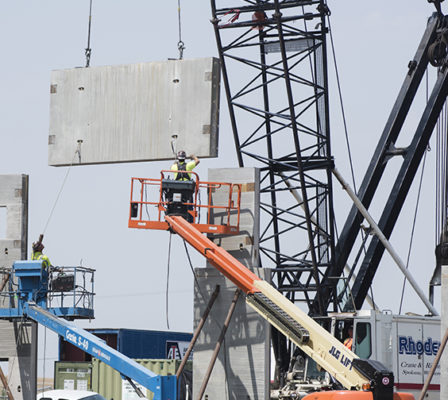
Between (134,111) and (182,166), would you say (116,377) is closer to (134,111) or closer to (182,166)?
(182,166)

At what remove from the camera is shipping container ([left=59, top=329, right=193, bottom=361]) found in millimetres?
39562

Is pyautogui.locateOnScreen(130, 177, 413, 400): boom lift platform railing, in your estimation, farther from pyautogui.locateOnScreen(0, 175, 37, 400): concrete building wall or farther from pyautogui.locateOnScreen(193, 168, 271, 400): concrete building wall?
pyautogui.locateOnScreen(0, 175, 37, 400): concrete building wall

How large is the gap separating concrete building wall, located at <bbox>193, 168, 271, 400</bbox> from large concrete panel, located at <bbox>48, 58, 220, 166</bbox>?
186cm

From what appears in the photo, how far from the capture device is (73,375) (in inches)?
1507

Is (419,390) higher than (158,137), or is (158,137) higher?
(158,137)

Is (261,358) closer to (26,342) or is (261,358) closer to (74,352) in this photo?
(26,342)

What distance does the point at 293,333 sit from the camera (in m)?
28.3

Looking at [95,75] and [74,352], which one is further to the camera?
[74,352]

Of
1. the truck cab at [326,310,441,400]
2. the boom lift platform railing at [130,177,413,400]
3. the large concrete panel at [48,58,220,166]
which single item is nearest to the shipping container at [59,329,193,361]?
the large concrete panel at [48,58,220,166]

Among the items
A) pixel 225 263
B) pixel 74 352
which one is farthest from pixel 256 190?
pixel 74 352

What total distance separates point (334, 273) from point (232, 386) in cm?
637

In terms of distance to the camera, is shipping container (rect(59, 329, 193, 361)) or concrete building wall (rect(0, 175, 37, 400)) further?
shipping container (rect(59, 329, 193, 361))

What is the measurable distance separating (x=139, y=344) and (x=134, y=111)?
1045cm

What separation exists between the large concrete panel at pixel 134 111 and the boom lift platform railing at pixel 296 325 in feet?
10.0
